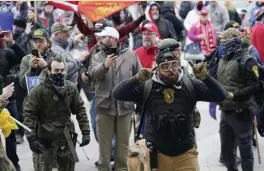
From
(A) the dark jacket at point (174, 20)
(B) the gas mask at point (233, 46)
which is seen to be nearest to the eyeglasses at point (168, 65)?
(B) the gas mask at point (233, 46)

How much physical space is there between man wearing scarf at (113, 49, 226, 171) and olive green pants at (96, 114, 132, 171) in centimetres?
268

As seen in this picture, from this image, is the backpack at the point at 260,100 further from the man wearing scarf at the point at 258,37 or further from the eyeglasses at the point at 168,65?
the eyeglasses at the point at 168,65

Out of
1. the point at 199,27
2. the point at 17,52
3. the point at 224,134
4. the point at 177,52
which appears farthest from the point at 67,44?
the point at 199,27

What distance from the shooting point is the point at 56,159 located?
8570 millimetres

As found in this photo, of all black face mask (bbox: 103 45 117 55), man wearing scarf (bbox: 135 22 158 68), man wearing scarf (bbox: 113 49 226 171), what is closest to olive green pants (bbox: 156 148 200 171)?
man wearing scarf (bbox: 113 49 226 171)

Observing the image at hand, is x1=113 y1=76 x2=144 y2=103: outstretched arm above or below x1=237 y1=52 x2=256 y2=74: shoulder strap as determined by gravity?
above

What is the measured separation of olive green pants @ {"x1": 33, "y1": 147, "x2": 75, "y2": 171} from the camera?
8484 mm

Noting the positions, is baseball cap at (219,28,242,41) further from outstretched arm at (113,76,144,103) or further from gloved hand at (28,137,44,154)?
gloved hand at (28,137,44,154)

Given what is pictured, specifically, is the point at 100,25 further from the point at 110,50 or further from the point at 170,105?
the point at 170,105

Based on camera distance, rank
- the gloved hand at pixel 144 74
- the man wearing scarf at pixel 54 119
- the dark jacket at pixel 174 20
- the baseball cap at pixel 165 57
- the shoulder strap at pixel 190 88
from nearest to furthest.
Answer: the gloved hand at pixel 144 74 < the baseball cap at pixel 165 57 < the shoulder strap at pixel 190 88 < the man wearing scarf at pixel 54 119 < the dark jacket at pixel 174 20

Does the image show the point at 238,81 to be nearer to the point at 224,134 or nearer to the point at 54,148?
the point at 224,134

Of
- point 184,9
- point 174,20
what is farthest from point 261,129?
point 184,9

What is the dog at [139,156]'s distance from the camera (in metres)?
7.53

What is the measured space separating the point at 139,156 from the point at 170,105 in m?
0.60
